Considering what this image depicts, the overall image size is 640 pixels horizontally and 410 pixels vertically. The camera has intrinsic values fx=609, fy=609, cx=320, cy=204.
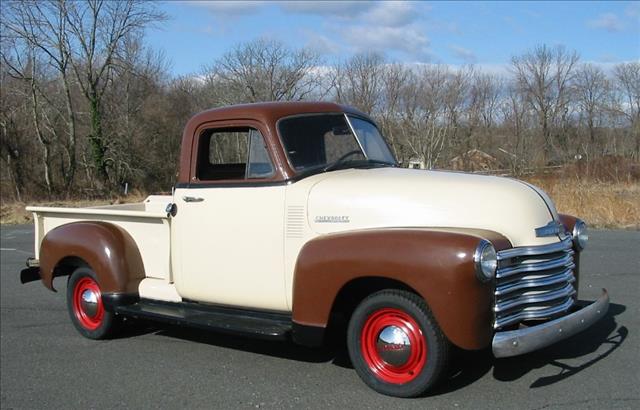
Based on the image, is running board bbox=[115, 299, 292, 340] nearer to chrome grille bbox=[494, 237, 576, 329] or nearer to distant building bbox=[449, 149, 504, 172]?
chrome grille bbox=[494, 237, 576, 329]

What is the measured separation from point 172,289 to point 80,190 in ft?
100

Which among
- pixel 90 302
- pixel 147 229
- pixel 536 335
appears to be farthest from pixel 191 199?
pixel 536 335

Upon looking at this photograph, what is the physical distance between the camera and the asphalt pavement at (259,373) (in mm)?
3938

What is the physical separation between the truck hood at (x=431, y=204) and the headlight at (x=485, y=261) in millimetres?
369

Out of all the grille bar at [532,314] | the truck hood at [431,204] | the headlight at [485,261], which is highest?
the truck hood at [431,204]

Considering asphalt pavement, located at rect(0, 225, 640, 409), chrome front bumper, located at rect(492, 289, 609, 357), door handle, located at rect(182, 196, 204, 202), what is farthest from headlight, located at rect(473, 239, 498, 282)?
door handle, located at rect(182, 196, 204, 202)

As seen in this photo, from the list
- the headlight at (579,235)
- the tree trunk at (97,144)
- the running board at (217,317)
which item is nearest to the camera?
the running board at (217,317)

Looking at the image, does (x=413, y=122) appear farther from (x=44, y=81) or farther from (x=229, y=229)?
(x=229, y=229)

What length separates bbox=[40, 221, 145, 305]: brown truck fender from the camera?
549cm

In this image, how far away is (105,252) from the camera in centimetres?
552

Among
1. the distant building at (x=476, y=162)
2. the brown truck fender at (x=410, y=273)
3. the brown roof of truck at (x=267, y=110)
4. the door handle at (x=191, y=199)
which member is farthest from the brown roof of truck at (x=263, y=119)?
the distant building at (x=476, y=162)

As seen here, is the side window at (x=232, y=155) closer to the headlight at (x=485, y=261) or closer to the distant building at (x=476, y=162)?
the headlight at (x=485, y=261)

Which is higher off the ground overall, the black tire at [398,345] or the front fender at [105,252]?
the front fender at [105,252]

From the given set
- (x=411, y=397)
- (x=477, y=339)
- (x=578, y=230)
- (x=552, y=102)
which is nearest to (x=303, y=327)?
(x=411, y=397)
